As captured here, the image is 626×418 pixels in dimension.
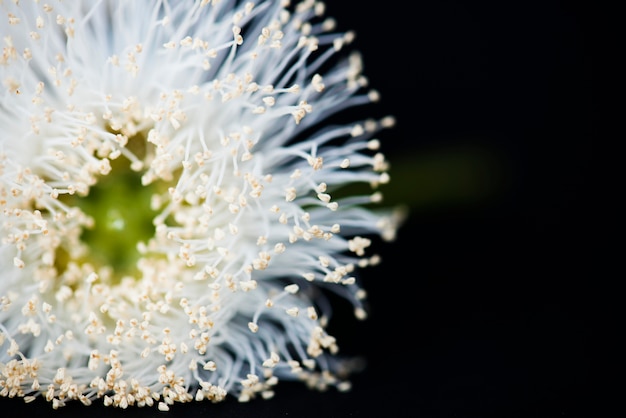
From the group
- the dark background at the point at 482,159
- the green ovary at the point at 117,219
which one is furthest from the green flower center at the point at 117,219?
the dark background at the point at 482,159

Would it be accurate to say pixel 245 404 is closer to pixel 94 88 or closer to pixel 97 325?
pixel 97 325

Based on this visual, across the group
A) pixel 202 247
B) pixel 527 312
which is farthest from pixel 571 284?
pixel 202 247

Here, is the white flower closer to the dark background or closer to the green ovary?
the green ovary

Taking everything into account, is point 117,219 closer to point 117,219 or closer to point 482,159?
point 117,219

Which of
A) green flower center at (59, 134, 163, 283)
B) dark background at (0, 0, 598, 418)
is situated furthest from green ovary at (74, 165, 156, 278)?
dark background at (0, 0, 598, 418)

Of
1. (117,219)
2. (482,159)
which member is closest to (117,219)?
(117,219)

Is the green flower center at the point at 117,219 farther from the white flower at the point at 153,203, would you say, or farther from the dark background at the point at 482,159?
the dark background at the point at 482,159
